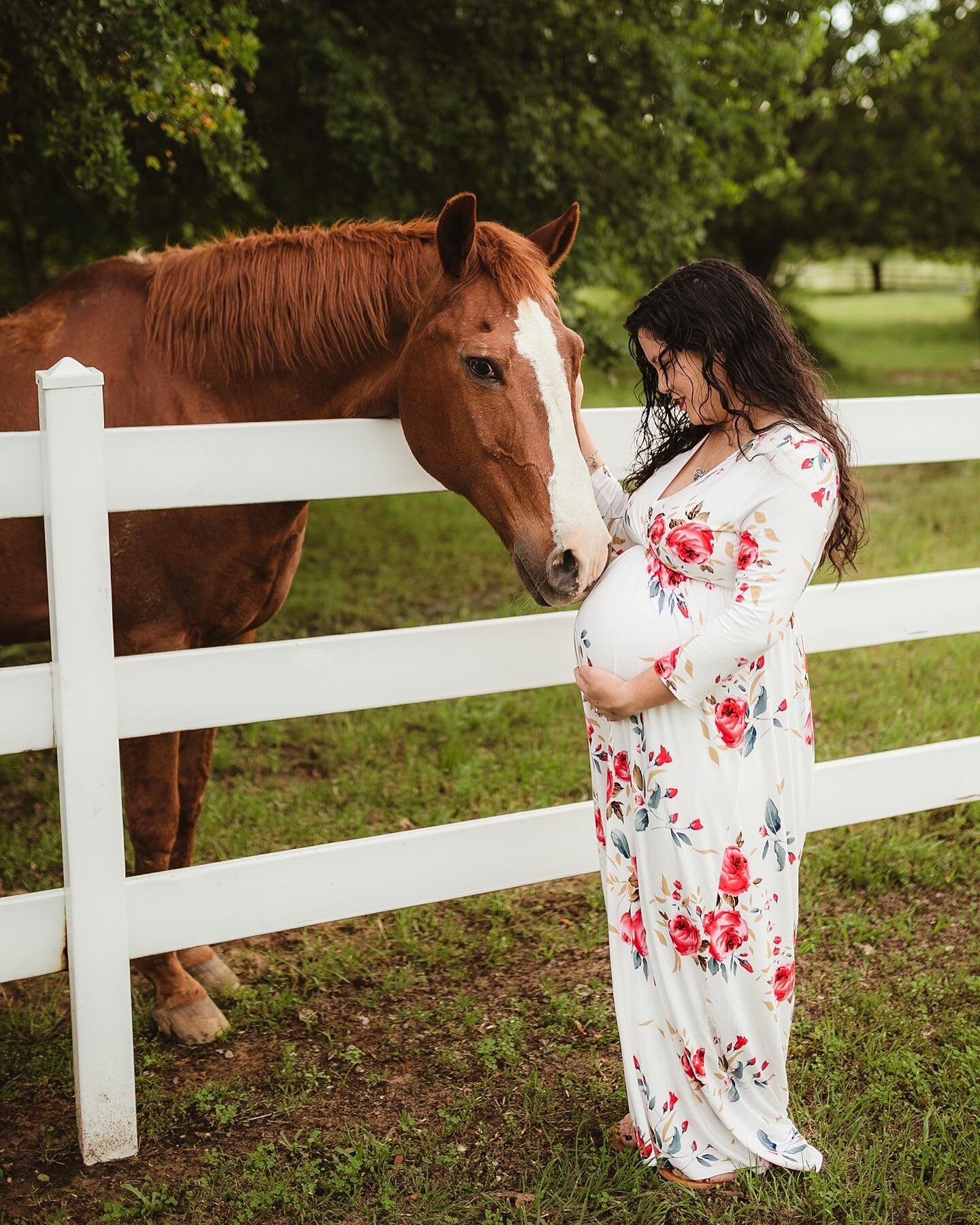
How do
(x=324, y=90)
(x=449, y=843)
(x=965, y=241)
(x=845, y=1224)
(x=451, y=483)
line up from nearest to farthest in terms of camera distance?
(x=845, y=1224) → (x=451, y=483) → (x=449, y=843) → (x=324, y=90) → (x=965, y=241)

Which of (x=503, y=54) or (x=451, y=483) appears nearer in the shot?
(x=451, y=483)

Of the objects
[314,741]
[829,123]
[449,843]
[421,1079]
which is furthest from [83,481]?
[829,123]

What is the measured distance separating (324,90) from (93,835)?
4.38 metres

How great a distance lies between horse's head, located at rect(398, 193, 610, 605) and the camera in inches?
88.3

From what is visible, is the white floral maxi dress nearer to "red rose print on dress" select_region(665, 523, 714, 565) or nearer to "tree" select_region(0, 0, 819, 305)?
"red rose print on dress" select_region(665, 523, 714, 565)

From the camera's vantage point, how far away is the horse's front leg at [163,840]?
9.31ft

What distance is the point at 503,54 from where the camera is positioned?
5.67 metres

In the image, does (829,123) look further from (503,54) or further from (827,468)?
(827,468)

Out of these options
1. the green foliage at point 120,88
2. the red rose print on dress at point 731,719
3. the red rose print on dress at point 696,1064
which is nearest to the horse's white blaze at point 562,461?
the red rose print on dress at point 731,719

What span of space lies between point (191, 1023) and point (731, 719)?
1.67 meters

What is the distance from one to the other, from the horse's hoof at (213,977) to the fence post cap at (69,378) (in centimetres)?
171

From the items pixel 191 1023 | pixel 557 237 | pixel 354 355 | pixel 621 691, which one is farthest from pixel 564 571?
pixel 191 1023

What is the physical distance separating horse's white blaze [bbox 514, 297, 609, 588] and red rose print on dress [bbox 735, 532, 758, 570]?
11.8 inches

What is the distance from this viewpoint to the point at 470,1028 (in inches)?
113
